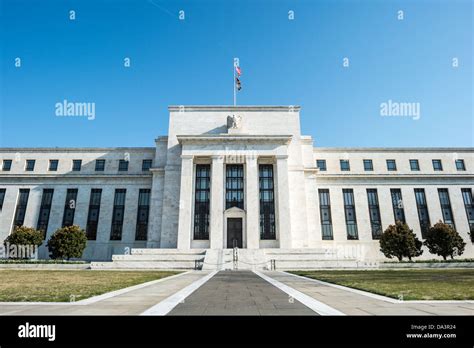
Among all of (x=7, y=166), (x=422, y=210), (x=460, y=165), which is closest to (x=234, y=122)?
(x=422, y=210)

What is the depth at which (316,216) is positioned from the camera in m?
41.3

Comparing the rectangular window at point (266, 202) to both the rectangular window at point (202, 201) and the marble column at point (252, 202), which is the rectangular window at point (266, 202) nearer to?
the marble column at point (252, 202)

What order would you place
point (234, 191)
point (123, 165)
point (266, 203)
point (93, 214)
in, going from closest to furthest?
point (266, 203) < point (234, 191) < point (93, 214) < point (123, 165)

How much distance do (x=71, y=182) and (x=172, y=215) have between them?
17.7 m

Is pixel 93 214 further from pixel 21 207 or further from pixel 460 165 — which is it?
pixel 460 165

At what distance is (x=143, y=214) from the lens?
4328 centimetres

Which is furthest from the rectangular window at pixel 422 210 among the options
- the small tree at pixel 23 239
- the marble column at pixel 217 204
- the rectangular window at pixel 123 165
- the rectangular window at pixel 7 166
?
the rectangular window at pixel 7 166

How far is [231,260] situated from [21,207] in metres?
34.7

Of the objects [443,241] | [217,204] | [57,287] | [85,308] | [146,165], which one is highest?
[146,165]

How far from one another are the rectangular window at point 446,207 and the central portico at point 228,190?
868 inches

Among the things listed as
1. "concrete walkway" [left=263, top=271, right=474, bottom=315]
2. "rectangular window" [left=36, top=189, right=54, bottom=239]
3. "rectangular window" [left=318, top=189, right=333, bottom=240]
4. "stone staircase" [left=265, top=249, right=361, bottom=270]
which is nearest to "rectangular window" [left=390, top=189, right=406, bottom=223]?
"rectangular window" [left=318, top=189, right=333, bottom=240]

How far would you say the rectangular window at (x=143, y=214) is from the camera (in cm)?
4219
